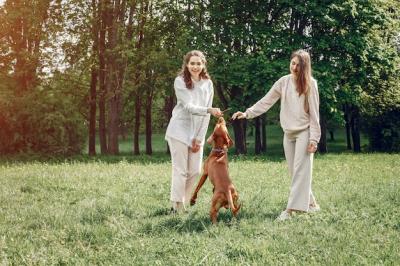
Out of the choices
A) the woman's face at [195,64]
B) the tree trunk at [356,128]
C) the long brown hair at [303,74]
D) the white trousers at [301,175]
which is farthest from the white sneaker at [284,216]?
the tree trunk at [356,128]

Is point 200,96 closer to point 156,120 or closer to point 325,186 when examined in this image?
point 325,186

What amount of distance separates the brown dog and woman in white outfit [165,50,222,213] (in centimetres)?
66

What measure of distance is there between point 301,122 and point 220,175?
1686 mm

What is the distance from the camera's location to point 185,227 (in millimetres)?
6438

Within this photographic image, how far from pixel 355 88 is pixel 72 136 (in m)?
15.5

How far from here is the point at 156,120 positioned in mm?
49750

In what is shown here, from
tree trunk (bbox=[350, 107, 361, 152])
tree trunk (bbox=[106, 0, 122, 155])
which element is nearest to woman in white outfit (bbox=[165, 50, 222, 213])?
tree trunk (bbox=[106, 0, 122, 155])

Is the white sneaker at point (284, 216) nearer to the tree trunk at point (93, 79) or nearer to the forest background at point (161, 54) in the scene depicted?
the forest background at point (161, 54)

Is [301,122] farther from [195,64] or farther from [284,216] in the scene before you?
[195,64]

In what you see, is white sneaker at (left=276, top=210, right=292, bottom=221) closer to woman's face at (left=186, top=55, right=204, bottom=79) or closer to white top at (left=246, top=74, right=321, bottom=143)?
white top at (left=246, top=74, right=321, bottom=143)

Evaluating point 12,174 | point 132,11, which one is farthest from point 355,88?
point 12,174

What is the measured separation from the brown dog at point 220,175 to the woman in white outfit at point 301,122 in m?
0.50

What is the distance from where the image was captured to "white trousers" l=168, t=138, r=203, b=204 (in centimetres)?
761

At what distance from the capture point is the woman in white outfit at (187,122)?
7.50m
